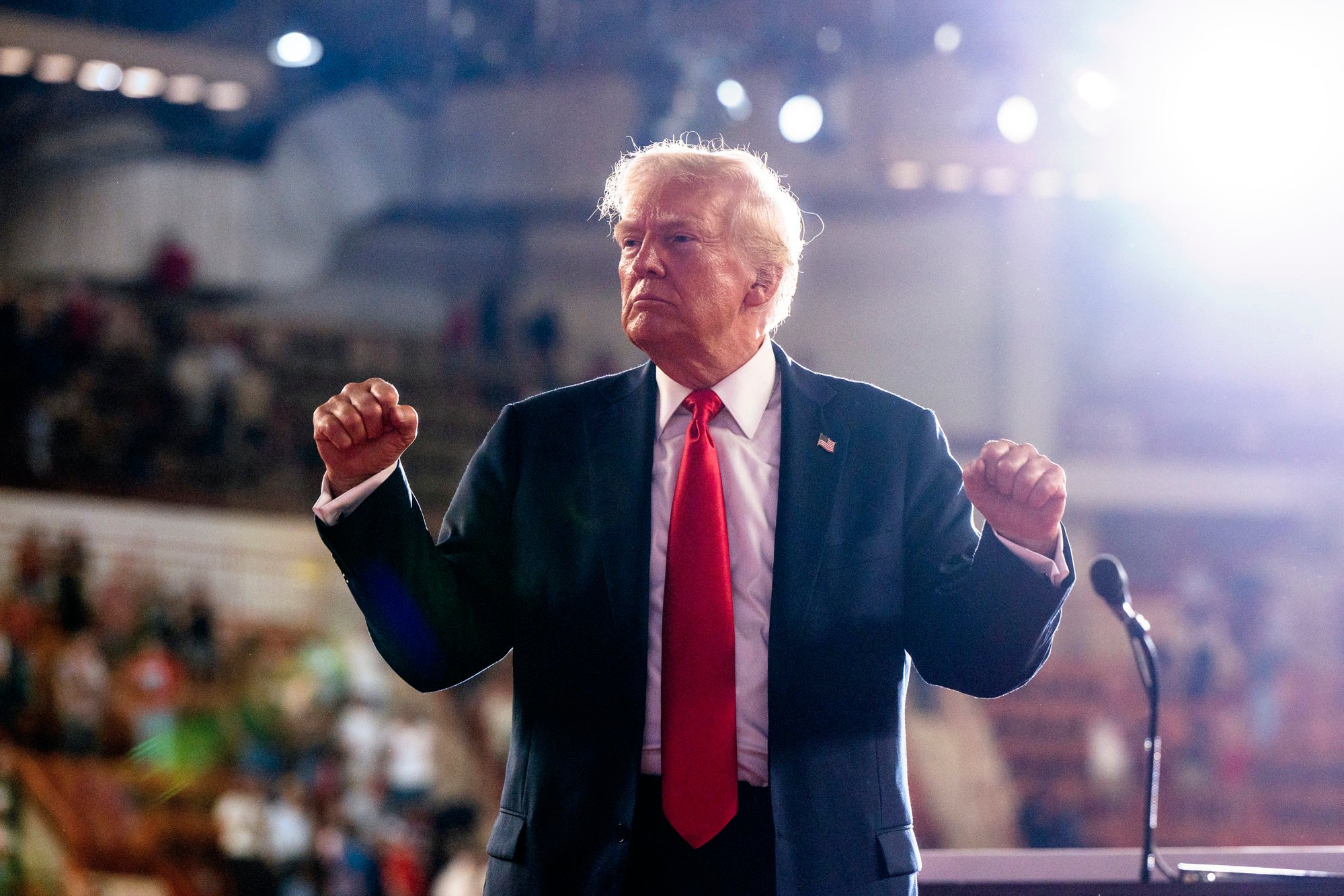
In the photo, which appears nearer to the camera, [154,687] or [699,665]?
[699,665]

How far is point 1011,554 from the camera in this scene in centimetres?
127

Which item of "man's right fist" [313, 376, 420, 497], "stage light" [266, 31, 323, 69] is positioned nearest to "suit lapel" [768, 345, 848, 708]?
"man's right fist" [313, 376, 420, 497]

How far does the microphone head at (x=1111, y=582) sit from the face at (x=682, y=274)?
2.16 feet

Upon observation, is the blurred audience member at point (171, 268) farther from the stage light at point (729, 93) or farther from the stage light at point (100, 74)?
the stage light at point (729, 93)

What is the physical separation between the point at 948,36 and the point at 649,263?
25.2 ft

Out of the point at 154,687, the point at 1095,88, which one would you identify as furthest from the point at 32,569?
the point at 1095,88

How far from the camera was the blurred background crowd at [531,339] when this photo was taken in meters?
7.82

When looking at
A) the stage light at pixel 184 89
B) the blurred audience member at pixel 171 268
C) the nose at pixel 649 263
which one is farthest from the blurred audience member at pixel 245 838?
the nose at pixel 649 263

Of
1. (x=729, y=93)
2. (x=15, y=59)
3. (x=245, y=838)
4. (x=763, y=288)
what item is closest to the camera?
(x=763, y=288)

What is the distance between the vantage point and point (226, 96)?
1074 centimetres

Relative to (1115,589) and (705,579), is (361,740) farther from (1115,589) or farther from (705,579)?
(705,579)

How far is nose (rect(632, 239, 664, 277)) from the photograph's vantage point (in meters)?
1.38

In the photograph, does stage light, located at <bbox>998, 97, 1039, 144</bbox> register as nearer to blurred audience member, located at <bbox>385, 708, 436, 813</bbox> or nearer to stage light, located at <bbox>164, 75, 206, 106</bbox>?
blurred audience member, located at <bbox>385, 708, 436, 813</bbox>

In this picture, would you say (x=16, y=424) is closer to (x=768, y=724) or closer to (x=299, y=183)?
(x=299, y=183)
